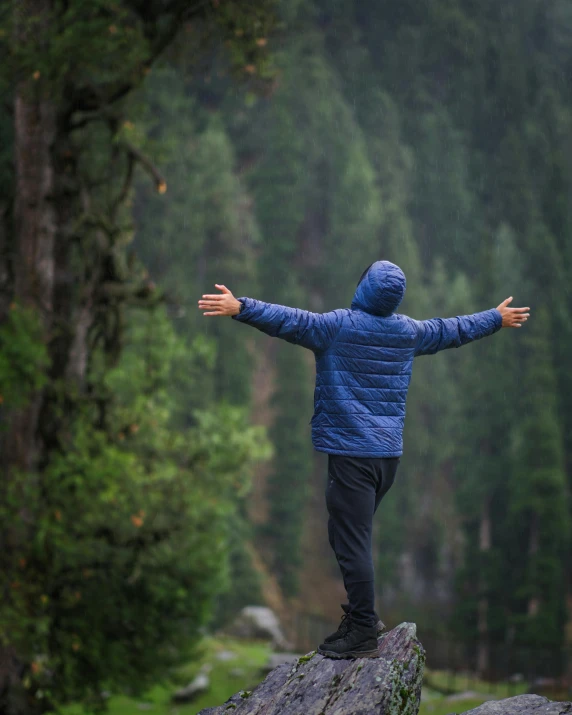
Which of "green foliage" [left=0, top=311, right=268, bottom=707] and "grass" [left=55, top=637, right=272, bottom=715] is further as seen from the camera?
"grass" [left=55, top=637, right=272, bottom=715]

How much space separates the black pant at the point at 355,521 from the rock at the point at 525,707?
80cm

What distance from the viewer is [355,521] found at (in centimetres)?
495

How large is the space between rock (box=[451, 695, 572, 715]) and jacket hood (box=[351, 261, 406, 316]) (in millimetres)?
2244

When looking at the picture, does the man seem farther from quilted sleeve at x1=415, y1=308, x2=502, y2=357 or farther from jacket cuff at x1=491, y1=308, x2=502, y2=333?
jacket cuff at x1=491, y1=308, x2=502, y2=333

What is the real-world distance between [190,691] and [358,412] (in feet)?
49.5

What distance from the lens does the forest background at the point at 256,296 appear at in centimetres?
1071

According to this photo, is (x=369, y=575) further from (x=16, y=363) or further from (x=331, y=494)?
(x=16, y=363)

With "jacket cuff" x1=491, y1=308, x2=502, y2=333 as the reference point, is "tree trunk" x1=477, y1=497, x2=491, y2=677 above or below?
below

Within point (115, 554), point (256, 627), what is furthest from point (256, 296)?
point (115, 554)

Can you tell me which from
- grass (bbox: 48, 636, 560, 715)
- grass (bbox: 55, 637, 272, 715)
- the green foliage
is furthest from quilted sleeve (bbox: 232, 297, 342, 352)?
grass (bbox: 55, 637, 272, 715)

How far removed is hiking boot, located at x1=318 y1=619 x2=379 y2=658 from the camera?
501 centimetres

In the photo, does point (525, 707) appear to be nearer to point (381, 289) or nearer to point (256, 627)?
point (381, 289)

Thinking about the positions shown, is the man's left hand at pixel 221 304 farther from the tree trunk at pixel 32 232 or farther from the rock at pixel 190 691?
the rock at pixel 190 691

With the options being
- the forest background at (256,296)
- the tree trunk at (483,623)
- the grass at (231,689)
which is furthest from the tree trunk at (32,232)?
the tree trunk at (483,623)
